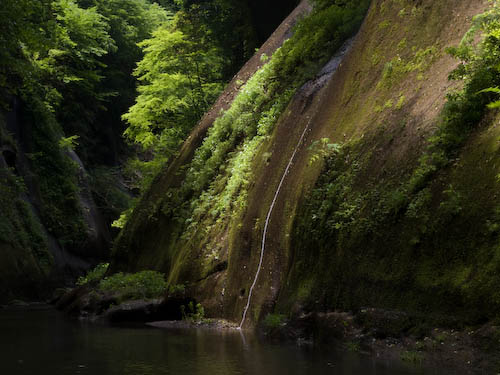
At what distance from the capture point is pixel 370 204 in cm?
920

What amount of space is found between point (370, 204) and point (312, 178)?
205 centimetres

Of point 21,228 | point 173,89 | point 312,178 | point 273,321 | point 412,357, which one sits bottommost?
point 412,357

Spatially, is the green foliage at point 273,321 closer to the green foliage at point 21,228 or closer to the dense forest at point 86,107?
the dense forest at point 86,107

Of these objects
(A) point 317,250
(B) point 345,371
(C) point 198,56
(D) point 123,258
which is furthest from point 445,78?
(C) point 198,56

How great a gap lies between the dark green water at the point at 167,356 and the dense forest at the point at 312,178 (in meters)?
0.74

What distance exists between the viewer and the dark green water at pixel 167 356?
22.5ft

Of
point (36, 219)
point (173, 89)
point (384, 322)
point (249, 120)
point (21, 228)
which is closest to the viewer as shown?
point (384, 322)

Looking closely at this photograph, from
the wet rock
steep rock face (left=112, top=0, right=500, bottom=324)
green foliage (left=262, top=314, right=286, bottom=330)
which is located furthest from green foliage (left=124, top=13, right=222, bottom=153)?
the wet rock

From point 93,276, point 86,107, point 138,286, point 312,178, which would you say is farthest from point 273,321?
point 86,107

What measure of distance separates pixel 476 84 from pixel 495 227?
226 centimetres

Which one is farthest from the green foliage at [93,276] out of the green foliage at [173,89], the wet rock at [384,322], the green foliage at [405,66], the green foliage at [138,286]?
the wet rock at [384,322]

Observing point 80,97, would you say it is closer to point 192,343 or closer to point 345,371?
point 192,343

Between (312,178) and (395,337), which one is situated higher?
(312,178)

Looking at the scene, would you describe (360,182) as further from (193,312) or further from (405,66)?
(193,312)
